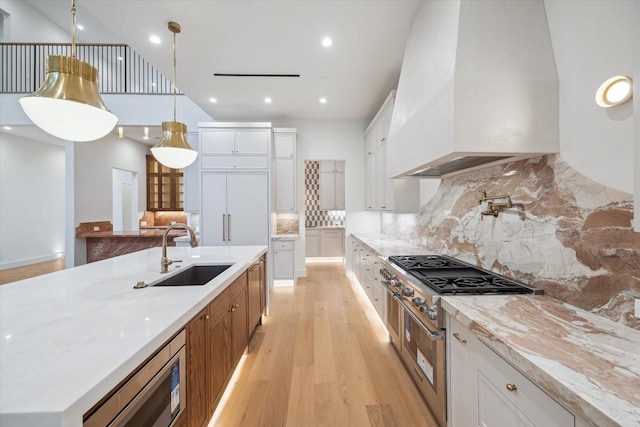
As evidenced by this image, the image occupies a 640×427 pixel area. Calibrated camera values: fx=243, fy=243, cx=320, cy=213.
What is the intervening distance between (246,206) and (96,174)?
3.86m

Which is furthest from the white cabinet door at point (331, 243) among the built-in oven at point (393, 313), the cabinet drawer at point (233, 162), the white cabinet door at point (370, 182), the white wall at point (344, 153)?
the built-in oven at point (393, 313)

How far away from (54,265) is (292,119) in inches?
261

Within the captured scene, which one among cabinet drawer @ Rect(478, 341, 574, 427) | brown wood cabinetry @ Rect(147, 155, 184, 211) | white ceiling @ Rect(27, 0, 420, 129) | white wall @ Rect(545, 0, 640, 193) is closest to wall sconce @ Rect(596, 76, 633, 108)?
white wall @ Rect(545, 0, 640, 193)

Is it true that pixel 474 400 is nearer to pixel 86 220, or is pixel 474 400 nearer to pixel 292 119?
pixel 292 119

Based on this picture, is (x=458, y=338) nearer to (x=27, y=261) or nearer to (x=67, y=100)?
(x=67, y=100)

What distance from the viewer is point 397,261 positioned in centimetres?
219

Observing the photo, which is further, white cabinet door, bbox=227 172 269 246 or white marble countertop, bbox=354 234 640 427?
white cabinet door, bbox=227 172 269 246

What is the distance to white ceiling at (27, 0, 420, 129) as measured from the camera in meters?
2.11

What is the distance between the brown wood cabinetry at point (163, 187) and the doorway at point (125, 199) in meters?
0.37

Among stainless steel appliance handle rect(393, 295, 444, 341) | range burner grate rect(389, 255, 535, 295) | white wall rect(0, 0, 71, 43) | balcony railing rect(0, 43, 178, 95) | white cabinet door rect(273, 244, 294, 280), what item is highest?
white wall rect(0, 0, 71, 43)

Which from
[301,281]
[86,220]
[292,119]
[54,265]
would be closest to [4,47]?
[86,220]

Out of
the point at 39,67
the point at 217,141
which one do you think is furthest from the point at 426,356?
the point at 39,67

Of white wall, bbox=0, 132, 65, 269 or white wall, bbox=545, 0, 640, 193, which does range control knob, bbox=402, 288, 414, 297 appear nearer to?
white wall, bbox=545, 0, 640, 193

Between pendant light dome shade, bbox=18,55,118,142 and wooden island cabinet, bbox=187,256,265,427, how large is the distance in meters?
1.23
